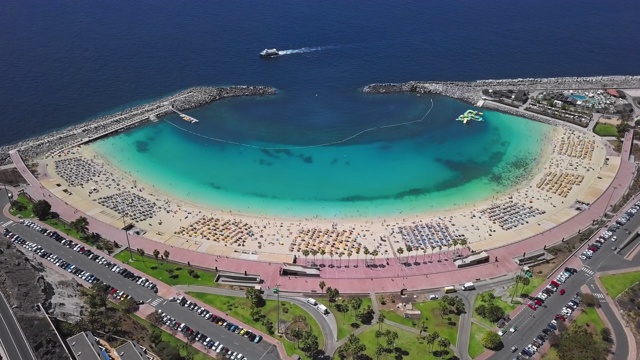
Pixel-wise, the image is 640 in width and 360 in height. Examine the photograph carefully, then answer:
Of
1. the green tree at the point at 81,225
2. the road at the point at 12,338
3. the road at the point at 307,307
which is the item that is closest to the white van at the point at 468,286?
the road at the point at 307,307

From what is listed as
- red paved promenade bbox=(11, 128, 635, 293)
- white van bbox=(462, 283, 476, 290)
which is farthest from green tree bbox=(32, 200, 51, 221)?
white van bbox=(462, 283, 476, 290)

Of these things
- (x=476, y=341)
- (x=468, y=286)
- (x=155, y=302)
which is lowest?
(x=155, y=302)

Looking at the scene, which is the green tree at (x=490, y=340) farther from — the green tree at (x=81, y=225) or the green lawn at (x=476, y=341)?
the green tree at (x=81, y=225)

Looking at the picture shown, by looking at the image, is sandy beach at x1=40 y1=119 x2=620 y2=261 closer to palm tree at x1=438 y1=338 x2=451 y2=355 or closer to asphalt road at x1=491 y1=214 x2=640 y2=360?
asphalt road at x1=491 y1=214 x2=640 y2=360

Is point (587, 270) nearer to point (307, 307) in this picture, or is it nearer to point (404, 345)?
point (404, 345)

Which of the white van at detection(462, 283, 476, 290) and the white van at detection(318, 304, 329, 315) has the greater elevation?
the white van at detection(462, 283, 476, 290)

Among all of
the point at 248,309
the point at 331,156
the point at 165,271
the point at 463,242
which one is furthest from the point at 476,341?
the point at 331,156
